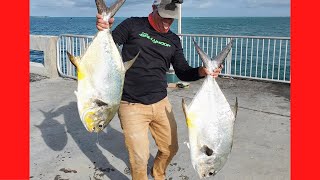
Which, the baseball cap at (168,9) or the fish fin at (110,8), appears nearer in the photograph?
the fish fin at (110,8)

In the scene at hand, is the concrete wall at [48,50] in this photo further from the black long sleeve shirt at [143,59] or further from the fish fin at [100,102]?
the fish fin at [100,102]

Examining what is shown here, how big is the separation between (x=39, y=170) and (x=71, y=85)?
17.7 feet

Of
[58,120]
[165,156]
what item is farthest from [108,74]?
[58,120]

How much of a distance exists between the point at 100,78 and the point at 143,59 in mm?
888

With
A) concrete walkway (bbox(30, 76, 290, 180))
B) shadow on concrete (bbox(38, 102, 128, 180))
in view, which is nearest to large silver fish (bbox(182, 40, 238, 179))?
concrete walkway (bbox(30, 76, 290, 180))

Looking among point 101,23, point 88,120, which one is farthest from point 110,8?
point 88,120

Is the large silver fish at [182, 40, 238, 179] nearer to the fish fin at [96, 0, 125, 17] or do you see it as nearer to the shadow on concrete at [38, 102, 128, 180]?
the fish fin at [96, 0, 125, 17]

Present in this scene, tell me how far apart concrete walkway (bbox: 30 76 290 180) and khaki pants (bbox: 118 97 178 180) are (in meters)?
0.90

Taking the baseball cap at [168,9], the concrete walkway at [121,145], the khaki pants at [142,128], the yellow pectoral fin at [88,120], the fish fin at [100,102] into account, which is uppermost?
the baseball cap at [168,9]

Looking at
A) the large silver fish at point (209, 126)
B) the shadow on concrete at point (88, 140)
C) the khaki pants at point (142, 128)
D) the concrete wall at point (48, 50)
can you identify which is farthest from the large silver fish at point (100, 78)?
the concrete wall at point (48, 50)

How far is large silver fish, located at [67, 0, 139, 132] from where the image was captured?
9.16ft

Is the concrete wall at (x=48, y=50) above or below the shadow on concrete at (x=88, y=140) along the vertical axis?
above

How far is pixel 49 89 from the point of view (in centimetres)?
944

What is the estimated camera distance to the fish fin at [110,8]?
9.34 feet
